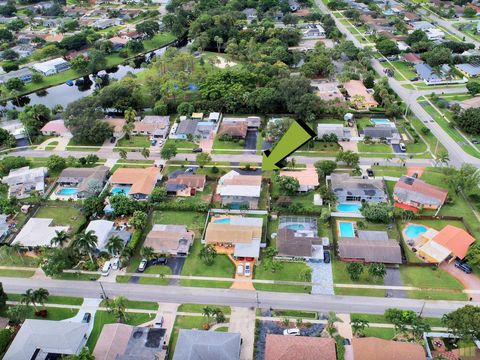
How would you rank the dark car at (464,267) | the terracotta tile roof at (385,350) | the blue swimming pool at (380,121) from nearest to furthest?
1. the terracotta tile roof at (385,350)
2. the dark car at (464,267)
3. the blue swimming pool at (380,121)

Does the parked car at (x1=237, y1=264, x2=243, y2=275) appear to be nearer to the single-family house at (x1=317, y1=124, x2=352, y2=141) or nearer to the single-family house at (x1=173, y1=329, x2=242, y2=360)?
the single-family house at (x1=173, y1=329, x2=242, y2=360)

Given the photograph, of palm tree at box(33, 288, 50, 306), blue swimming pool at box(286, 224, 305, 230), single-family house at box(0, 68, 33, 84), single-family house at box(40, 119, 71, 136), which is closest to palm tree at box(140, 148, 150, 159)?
single-family house at box(40, 119, 71, 136)

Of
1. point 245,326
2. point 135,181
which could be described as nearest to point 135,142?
point 135,181

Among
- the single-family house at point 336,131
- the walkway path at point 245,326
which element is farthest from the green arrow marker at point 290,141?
the single-family house at point 336,131

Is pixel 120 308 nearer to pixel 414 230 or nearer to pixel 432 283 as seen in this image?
pixel 432 283

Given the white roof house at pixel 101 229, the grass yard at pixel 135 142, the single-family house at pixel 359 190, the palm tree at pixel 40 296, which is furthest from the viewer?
the grass yard at pixel 135 142

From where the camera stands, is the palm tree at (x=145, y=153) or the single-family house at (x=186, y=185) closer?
the single-family house at (x=186, y=185)

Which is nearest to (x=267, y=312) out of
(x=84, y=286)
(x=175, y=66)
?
(x=84, y=286)

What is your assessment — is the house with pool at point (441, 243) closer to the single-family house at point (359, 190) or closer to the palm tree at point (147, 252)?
the single-family house at point (359, 190)
